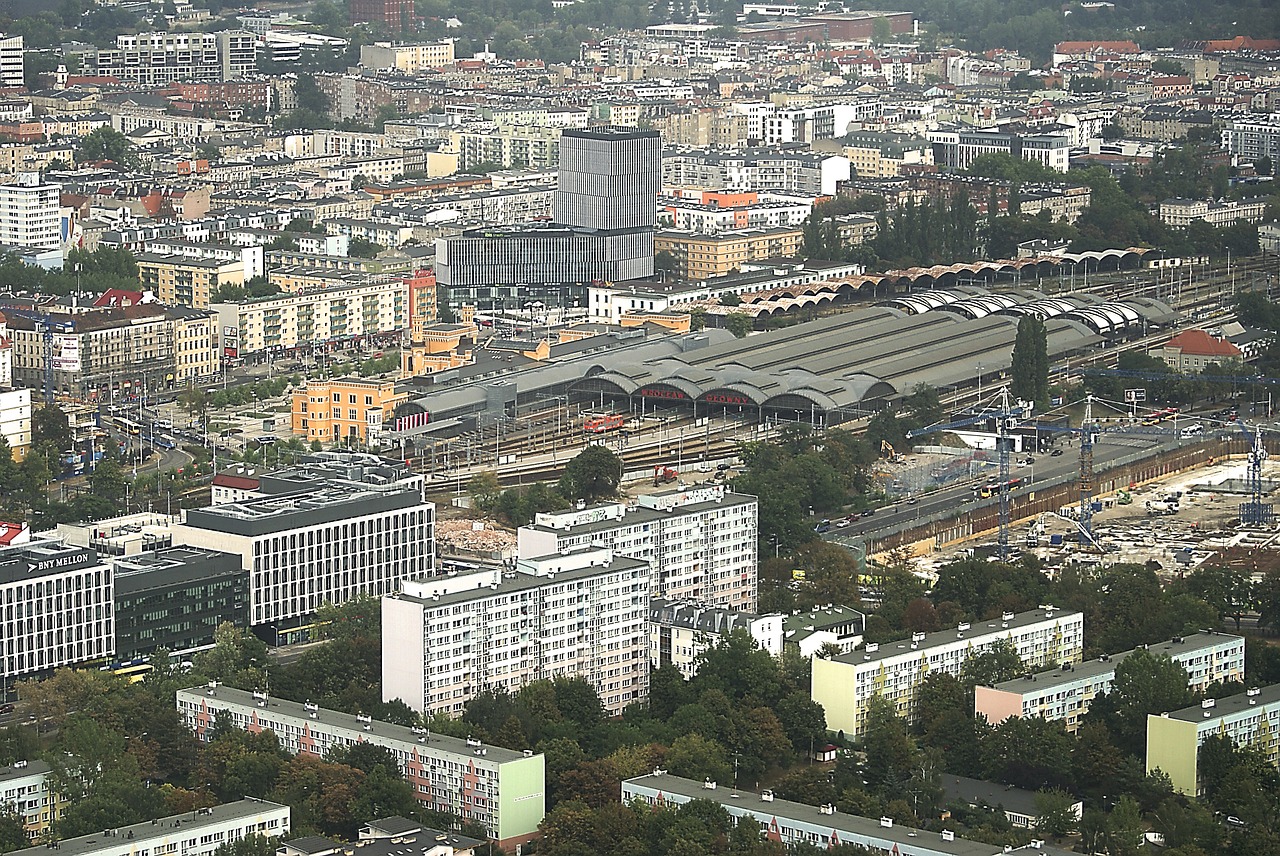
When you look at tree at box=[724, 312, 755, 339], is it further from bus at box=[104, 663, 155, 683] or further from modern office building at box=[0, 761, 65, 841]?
modern office building at box=[0, 761, 65, 841]

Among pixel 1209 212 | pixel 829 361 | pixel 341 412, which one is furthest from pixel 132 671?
pixel 1209 212

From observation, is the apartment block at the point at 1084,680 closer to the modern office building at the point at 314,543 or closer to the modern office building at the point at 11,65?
the modern office building at the point at 314,543

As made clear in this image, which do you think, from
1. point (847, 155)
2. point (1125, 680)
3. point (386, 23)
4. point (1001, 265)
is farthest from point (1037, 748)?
point (386, 23)

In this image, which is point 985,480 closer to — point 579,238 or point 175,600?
point 175,600

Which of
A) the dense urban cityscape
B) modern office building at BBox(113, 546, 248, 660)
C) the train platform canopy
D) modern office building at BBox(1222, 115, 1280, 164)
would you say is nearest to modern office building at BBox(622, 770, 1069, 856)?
the dense urban cityscape

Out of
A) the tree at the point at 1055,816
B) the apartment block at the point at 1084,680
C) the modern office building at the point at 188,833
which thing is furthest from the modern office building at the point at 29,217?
the tree at the point at 1055,816
